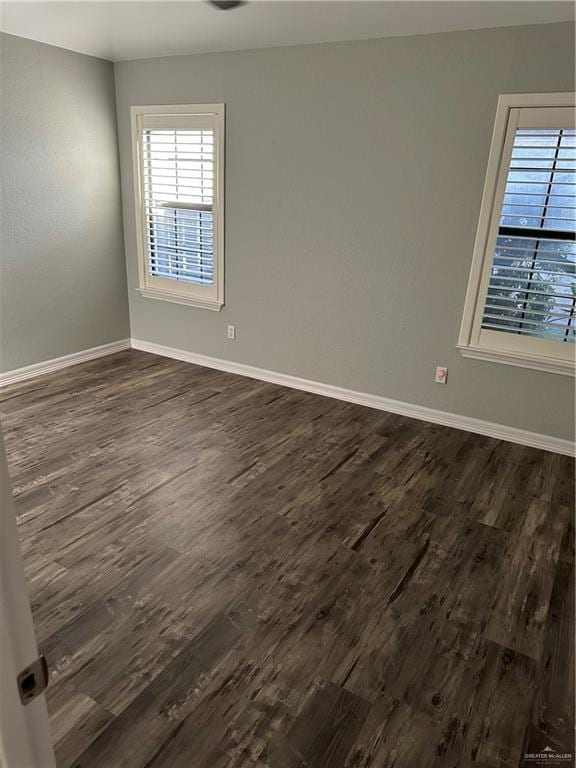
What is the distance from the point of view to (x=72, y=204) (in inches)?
169

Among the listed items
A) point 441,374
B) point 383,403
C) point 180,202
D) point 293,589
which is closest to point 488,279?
point 441,374

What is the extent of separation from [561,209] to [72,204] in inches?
144

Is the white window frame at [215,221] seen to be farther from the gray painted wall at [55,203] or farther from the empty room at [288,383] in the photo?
the gray painted wall at [55,203]

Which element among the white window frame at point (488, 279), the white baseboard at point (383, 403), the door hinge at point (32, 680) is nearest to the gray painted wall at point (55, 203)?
the white baseboard at point (383, 403)

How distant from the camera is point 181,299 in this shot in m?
4.65

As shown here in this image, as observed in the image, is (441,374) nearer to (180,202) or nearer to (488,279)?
(488,279)

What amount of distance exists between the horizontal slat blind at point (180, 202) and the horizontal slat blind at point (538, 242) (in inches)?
90.2

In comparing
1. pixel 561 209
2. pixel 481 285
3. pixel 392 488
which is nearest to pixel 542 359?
pixel 481 285

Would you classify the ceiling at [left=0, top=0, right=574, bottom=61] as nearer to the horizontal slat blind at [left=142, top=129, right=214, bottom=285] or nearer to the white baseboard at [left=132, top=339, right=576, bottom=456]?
the horizontal slat blind at [left=142, top=129, right=214, bottom=285]

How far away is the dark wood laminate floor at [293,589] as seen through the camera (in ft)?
5.21

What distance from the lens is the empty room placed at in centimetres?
168

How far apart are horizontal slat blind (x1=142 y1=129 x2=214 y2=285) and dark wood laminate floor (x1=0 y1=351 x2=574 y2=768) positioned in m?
1.57

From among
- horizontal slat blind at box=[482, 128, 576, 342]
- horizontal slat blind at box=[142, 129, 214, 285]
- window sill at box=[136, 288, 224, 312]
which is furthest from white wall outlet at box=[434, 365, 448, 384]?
horizontal slat blind at box=[142, 129, 214, 285]

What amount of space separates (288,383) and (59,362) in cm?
201
